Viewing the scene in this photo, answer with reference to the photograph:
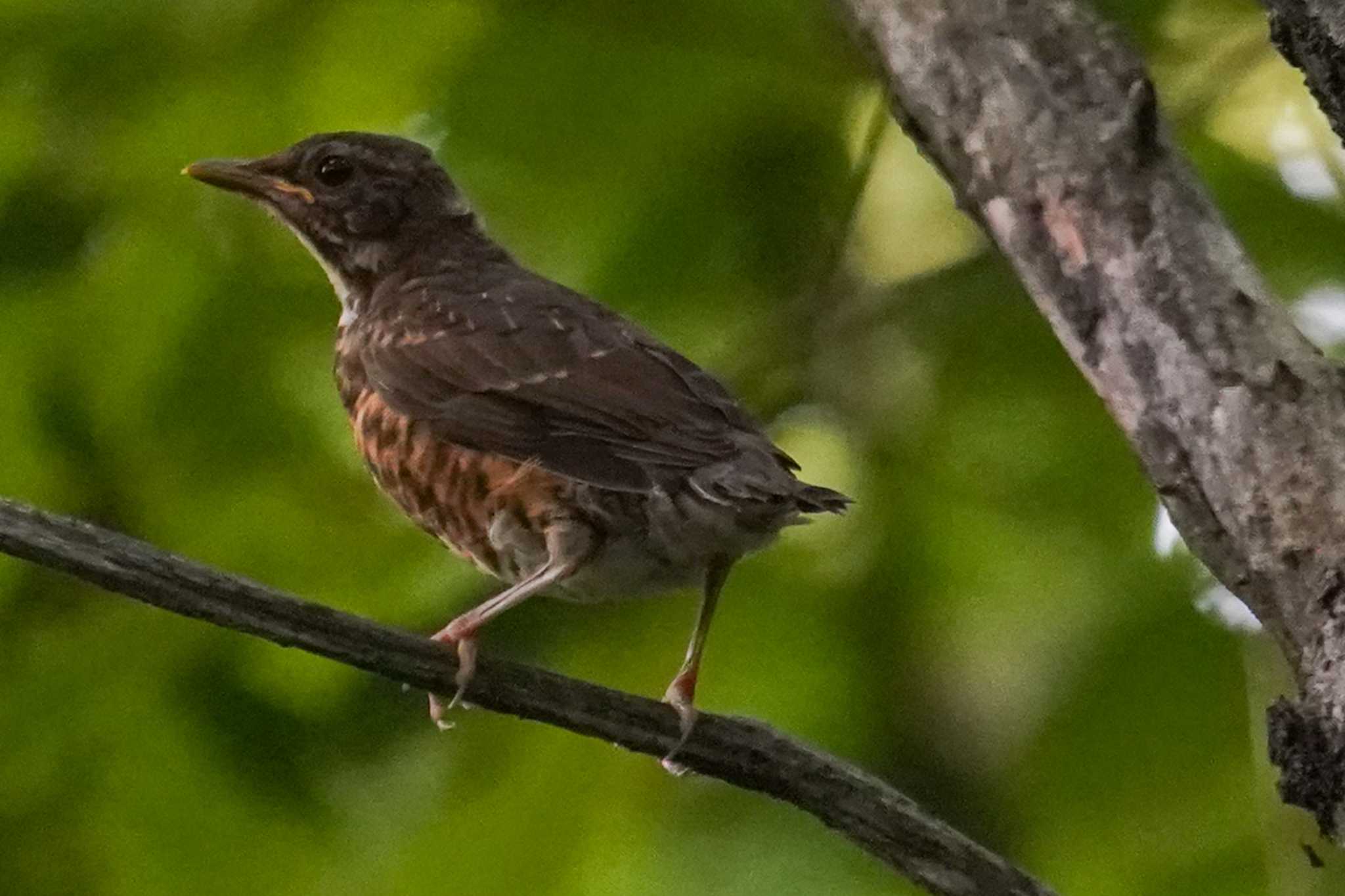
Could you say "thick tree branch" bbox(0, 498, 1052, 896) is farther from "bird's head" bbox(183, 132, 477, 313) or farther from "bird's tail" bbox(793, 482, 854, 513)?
"bird's head" bbox(183, 132, 477, 313)

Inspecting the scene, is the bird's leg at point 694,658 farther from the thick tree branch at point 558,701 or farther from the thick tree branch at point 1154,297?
the thick tree branch at point 1154,297

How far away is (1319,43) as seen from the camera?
7.89ft

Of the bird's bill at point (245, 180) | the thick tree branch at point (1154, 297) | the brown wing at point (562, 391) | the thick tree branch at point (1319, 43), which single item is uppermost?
the thick tree branch at point (1319, 43)

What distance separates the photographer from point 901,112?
A: 124 inches

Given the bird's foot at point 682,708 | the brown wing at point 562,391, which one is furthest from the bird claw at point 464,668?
the brown wing at point 562,391

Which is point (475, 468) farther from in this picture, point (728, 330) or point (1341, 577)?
point (1341, 577)

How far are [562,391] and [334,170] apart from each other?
859 mm

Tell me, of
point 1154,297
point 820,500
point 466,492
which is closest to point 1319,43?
point 1154,297

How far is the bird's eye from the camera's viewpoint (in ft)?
12.4

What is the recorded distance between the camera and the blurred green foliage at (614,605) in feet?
9.84

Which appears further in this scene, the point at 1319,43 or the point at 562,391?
the point at 562,391

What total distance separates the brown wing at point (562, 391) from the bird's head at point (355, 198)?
0.28m

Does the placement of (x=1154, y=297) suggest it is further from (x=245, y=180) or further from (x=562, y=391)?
(x=245, y=180)

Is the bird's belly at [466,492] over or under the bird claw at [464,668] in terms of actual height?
under
